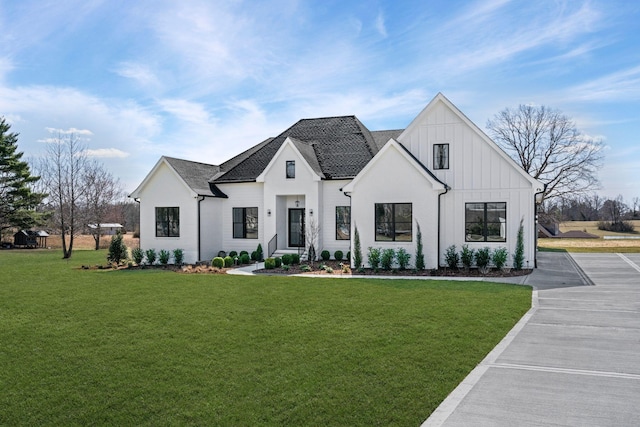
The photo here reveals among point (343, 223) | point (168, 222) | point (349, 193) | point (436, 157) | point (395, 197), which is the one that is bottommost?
point (343, 223)

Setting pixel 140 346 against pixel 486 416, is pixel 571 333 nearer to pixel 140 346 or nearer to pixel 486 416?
pixel 486 416

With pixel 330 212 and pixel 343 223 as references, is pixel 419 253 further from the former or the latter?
pixel 330 212

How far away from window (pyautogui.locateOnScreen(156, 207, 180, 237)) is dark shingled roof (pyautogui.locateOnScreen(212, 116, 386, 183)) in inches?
108

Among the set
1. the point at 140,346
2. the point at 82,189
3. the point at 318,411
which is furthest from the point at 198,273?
the point at 82,189

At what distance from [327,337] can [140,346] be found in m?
3.16

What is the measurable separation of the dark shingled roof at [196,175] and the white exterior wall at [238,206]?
0.47m

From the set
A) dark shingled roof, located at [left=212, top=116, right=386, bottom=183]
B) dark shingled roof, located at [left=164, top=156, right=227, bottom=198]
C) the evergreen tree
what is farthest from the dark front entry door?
the evergreen tree

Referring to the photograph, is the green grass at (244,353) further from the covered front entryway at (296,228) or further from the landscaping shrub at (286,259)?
the covered front entryway at (296,228)

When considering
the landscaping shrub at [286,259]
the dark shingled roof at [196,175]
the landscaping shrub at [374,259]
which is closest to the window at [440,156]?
the landscaping shrub at [374,259]

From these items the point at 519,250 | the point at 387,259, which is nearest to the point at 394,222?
the point at 387,259

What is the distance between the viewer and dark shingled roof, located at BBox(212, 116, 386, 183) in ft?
73.4

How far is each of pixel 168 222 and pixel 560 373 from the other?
19722 mm

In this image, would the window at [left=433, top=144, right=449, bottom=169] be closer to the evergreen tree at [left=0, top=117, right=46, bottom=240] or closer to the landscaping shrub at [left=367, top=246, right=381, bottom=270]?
the landscaping shrub at [left=367, top=246, right=381, bottom=270]

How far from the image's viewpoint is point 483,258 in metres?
17.8
